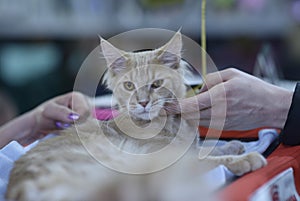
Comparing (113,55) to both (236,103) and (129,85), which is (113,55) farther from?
(236,103)

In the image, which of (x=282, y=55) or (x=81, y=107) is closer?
(x=81, y=107)

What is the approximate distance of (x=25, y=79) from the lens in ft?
6.53

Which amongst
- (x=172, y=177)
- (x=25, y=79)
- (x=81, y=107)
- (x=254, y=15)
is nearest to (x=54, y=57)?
(x=25, y=79)

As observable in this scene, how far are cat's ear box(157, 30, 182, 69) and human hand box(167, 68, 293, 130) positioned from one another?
43 mm

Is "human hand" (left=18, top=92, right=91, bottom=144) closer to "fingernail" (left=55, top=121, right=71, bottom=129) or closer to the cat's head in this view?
"fingernail" (left=55, top=121, right=71, bottom=129)

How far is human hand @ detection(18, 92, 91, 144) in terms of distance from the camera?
0.71 m

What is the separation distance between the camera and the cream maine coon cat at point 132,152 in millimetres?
392

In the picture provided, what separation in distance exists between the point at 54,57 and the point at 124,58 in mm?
1602

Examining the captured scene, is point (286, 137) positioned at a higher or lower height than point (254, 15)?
higher

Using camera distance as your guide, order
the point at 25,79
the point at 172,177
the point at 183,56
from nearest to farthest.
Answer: the point at 172,177 < the point at 183,56 < the point at 25,79

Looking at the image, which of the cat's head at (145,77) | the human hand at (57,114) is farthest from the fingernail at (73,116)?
the cat's head at (145,77)

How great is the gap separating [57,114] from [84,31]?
1401 mm

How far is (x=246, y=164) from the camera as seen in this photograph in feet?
1.68

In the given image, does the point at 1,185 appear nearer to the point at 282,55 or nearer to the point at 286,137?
the point at 286,137
